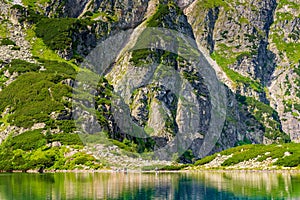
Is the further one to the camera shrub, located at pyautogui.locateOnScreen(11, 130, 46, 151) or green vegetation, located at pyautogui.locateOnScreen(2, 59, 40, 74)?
green vegetation, located at pyautogui.locateOnScreen(2, 59, 40, 74)

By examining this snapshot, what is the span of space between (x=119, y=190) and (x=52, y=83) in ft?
357

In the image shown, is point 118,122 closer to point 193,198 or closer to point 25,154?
point 25,154

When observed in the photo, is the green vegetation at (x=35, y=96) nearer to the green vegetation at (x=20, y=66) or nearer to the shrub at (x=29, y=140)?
the green vegetation at (x=20, y=66)

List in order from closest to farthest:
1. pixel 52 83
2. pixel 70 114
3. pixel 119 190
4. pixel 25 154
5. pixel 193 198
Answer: pixel 193 198 → pixel 119 190 → pixel 25 154 → pixel 70 114 → pixel 52 83

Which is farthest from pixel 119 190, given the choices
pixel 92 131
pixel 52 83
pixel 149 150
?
pixel 149 150

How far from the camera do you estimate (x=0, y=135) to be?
148375 mm

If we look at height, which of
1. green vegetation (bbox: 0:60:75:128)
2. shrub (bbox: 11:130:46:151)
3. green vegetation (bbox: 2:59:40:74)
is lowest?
shrub (bbox: 11:130:46:151)

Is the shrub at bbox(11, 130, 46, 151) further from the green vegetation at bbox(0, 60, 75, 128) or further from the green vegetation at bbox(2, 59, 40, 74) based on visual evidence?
the green vegetation at bbox(2, 59, 40, 74)

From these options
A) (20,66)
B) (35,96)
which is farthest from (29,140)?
(20,66)

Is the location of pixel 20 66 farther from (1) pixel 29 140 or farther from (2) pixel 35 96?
(1) pixel 29 140

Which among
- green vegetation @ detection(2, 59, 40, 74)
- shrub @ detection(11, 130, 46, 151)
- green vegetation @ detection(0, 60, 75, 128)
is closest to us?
shrub @ detection(11, 130, 46, 151)

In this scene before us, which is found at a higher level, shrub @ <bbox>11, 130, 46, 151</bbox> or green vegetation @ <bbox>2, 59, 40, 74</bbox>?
green vegetation @ <bbox>2, 59, 40, 74</bbox>

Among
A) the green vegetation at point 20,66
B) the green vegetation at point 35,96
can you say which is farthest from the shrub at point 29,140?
the green vegetation at point 20,66

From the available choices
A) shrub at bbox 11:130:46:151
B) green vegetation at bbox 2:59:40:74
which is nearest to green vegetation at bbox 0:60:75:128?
green vegetation at bbox 2:59:40:74
